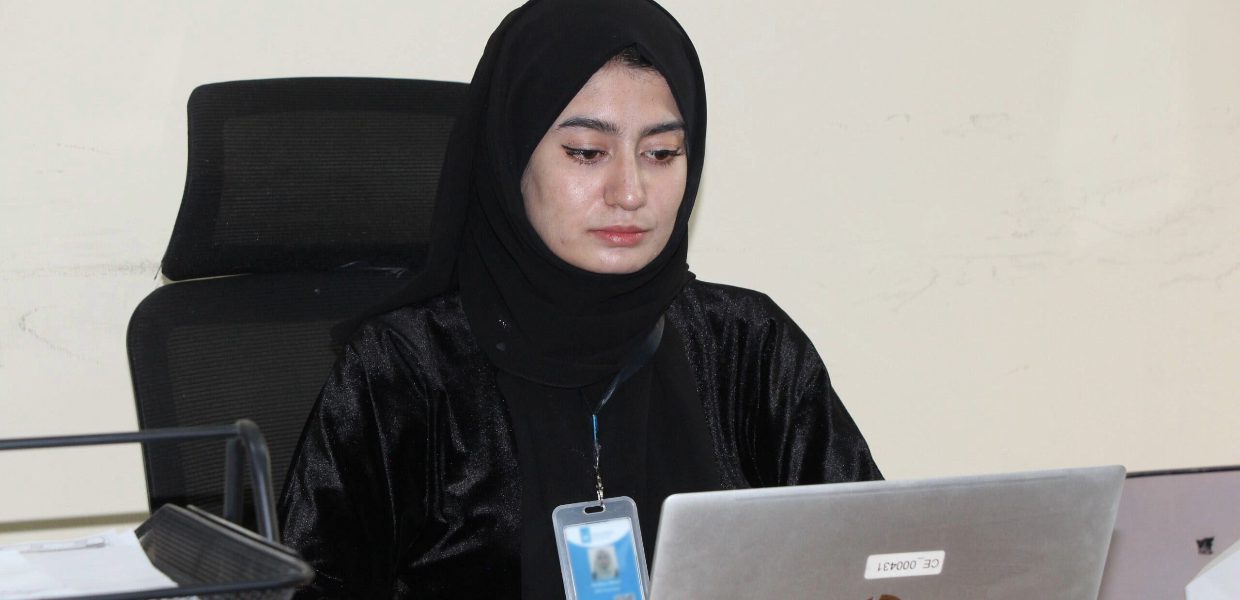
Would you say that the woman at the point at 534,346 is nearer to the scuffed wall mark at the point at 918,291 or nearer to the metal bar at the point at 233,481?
the metal bar at the point at 233,481

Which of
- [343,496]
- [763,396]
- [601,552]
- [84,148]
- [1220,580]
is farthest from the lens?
[84,148]

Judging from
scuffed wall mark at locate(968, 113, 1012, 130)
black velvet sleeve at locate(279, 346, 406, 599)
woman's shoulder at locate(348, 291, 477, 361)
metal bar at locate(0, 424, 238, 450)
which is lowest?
black velvet sleeve at locate(279, 346, 406, 599)

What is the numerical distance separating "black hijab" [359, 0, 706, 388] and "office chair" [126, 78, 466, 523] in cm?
8

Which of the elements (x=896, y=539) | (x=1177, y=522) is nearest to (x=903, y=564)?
(x=896, y=539)

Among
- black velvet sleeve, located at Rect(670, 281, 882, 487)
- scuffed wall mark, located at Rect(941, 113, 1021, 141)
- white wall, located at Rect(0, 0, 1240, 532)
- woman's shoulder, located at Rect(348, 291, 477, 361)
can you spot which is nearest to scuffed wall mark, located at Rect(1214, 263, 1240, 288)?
white wall, located at Rect(0, 0, 1240, 532)

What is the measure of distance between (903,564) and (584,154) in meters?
0.69

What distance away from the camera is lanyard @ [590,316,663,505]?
56.6 inches

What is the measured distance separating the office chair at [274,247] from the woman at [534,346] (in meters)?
0.07

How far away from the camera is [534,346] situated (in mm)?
1456

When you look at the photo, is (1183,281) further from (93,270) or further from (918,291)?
(93,270)

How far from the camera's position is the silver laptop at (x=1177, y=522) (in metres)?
1.05

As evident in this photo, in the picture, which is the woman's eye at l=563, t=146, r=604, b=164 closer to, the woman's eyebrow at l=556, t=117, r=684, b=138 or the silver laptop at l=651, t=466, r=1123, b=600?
the woman's eyebrow at l=556, t=117, r=684, b=138

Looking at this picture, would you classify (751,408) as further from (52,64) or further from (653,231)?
(52,64)

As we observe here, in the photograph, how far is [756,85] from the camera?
2.07 meters
